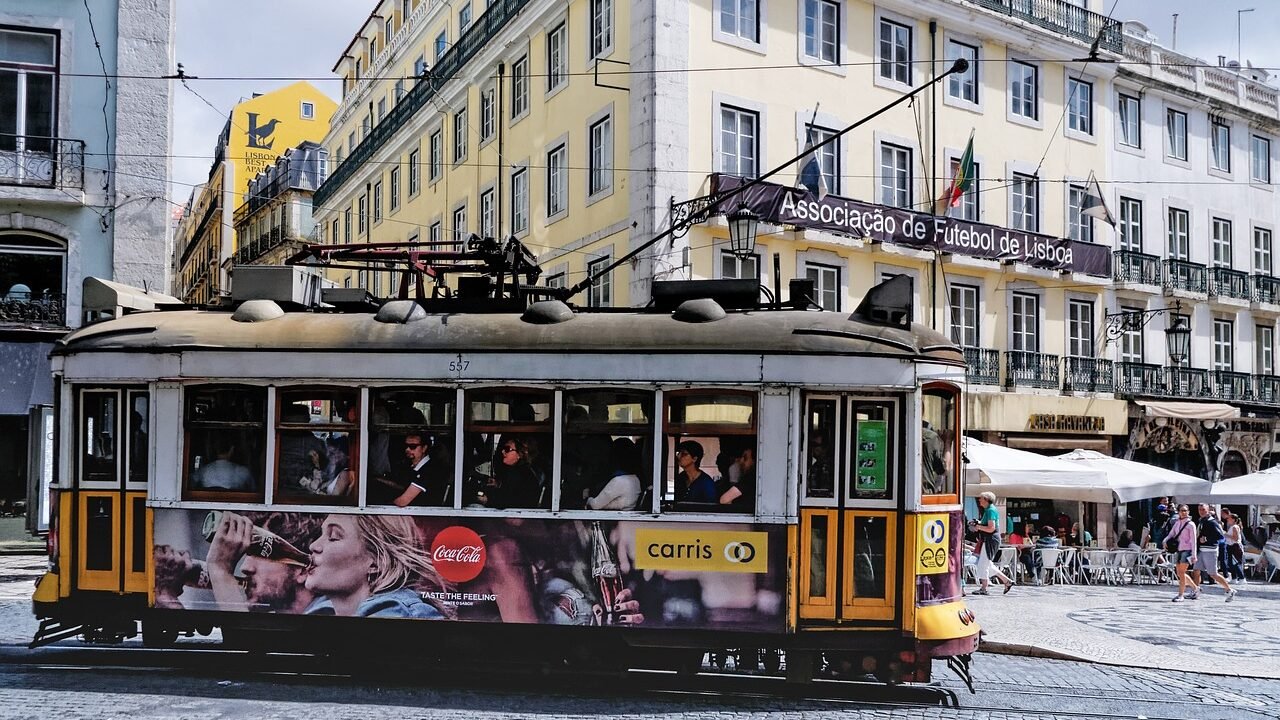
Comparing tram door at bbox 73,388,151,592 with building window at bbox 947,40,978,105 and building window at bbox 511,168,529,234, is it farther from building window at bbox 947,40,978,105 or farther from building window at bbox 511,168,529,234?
building window at bbox 947,40,978,105

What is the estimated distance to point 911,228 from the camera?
24.1 metres

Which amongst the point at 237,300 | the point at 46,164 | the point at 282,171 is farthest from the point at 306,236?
the point at 237,300

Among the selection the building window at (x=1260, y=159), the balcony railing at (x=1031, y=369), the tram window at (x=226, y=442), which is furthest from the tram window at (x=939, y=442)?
the building window at (x=1260, y=159)

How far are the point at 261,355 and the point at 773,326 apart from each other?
4.05m

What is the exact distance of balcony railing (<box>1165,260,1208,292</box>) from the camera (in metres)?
30.1

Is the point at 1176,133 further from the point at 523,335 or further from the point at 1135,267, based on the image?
the point at 523,335

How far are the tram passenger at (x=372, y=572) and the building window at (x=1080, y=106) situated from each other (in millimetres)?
22880

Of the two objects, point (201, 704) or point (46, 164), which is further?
point (46, 164)

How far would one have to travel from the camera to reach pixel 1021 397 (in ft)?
85.1

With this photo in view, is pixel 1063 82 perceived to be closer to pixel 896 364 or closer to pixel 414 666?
pixel 896 364

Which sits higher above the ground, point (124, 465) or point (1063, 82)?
point (1063, 82)

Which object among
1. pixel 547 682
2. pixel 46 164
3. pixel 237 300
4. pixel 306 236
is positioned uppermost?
pixel 306 236

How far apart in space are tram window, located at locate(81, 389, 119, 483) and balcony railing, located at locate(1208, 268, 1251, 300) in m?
28.1

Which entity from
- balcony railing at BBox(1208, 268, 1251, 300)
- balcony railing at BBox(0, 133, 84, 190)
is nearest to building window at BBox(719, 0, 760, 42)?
balcony railing at BBox(0, 133, 84, 190)
